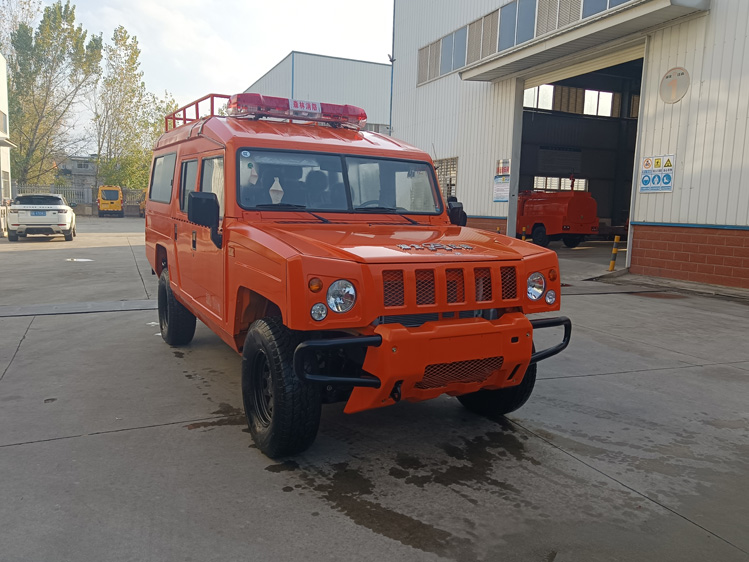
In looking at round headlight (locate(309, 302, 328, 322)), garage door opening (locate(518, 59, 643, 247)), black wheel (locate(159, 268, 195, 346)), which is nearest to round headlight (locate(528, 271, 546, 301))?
round headlight (locate(309, 302, 328, 322))

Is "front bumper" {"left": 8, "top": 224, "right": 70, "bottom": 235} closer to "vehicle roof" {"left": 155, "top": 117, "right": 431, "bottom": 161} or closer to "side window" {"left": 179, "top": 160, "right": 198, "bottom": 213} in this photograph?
"side window" {"left": 179, "top": 160, "right": 198, "bottom": 213}

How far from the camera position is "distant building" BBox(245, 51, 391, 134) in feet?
125

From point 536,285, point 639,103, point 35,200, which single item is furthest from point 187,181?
point 35,200

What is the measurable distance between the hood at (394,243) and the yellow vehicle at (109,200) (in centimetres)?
3951

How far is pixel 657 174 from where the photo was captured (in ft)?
40.7

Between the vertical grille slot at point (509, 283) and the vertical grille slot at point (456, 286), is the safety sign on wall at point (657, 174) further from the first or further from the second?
the vertical grille slot at point (456, 286)

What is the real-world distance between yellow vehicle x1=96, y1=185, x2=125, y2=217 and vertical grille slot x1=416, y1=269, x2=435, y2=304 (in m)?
40.7

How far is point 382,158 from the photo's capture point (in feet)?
16.0

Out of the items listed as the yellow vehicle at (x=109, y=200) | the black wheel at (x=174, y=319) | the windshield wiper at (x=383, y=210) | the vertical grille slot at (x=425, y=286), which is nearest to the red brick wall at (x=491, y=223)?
the black wheel at (x=174, y=319)

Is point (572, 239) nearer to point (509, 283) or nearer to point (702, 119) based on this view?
point (702, 119)

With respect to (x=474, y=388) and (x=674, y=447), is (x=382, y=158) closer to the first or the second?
(x=474, y=388)

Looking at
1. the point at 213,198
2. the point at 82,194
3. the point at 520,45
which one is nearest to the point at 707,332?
the point at 213,198

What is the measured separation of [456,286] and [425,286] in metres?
0.20

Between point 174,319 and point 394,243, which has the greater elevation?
point 394,243
